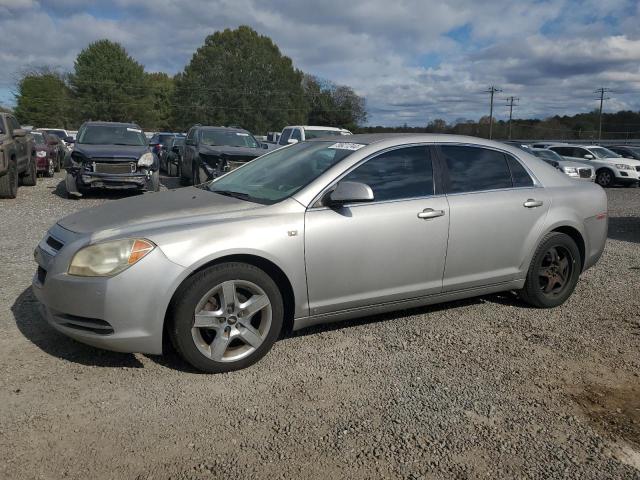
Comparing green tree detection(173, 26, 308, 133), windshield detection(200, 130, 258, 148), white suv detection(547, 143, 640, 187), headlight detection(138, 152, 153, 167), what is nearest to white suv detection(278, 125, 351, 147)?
windshield detection(200, 130, 258, 148)

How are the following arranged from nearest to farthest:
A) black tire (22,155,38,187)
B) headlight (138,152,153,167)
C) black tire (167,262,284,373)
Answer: black tire (167,262,284,373) → headlight (138,152,153,167) → black tire (22,155,38,187)

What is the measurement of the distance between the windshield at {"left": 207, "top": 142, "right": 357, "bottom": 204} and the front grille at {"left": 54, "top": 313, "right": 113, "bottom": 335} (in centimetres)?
136

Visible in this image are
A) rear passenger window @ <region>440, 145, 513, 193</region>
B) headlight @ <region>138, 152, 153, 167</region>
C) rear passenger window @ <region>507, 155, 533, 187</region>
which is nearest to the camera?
rear passenger window @ <region>440, 145, 513, 193</region>

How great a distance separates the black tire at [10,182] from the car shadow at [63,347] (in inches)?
336

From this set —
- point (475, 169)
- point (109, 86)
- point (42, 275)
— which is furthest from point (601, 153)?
point (109, 86)

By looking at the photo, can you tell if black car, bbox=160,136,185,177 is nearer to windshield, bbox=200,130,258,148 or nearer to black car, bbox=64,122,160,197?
windshield, bbox=200,130,258,148

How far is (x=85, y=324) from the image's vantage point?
3506 millimetres

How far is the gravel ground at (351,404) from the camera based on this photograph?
109 inches

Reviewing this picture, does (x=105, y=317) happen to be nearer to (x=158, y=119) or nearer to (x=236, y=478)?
(x=236, y=478)

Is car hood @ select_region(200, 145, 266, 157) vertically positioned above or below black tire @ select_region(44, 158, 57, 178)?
above

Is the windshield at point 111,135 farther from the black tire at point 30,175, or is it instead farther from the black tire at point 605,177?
the black tire at point 605,177

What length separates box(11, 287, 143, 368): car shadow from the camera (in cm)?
385

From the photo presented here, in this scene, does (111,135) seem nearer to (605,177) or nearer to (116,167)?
(116,167)

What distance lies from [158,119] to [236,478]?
81.8 metres
